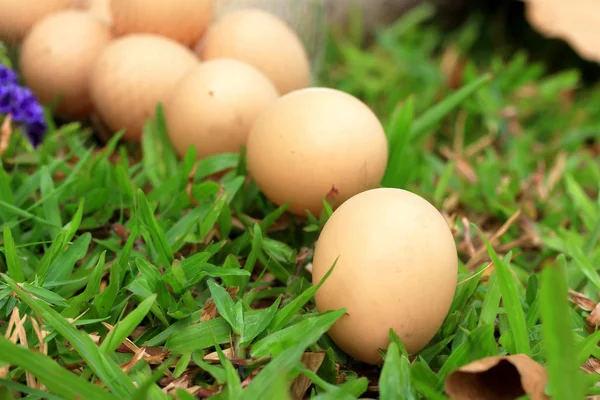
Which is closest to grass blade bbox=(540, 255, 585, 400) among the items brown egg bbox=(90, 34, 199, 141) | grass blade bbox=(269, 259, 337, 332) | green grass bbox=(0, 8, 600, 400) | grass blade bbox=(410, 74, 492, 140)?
green grass bbox=(0, 8, 600, 400)

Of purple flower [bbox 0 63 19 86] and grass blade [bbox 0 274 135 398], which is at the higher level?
purple flower [bbox 0 63 19 86]

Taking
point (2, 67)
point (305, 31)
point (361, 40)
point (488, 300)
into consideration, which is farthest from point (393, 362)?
point (361, 40)

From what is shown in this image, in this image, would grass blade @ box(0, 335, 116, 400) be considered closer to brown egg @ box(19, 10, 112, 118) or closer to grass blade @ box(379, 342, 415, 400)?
grass blade @ box(379, 342, 415, 400)

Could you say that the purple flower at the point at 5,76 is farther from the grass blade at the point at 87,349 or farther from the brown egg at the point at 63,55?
the grass blade at the point at 87,349

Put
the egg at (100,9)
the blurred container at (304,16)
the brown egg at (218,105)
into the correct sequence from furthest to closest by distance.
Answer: the blurred container at (304,16) → the egg at (100,9) → the brown egg at (218,105)

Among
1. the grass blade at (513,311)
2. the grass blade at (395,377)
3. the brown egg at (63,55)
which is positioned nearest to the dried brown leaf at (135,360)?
the grass blade at (395,377)

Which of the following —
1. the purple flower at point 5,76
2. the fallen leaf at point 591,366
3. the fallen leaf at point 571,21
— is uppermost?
the purple flower at point 5,76
